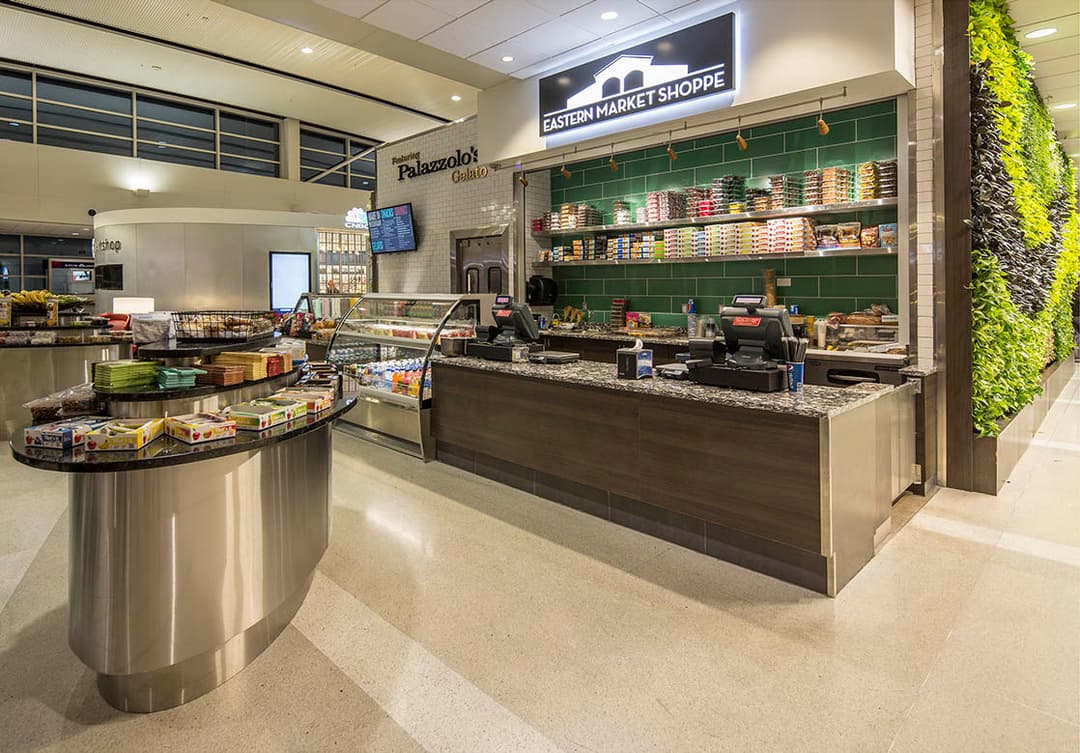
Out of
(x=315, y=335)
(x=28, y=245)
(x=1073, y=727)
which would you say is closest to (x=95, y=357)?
(x=315, y=335)

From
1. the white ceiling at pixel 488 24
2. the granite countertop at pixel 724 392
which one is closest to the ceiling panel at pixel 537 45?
the white ceiling at pixel 488 24

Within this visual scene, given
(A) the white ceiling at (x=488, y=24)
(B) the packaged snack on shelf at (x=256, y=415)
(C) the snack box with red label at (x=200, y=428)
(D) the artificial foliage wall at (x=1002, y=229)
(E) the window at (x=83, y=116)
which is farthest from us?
(E) the window at (x=83, y=116)

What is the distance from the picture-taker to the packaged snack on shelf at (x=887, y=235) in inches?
204

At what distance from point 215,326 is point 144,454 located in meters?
1.08

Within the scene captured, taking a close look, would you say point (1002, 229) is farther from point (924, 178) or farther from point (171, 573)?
point (171, 573)

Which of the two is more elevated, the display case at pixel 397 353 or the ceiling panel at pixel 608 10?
the ceiling panel at pixel 608 10

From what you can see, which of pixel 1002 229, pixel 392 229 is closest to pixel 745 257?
pixel 1002 229

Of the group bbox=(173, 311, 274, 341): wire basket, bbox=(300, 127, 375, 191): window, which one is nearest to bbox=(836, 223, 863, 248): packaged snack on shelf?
bbox=(173, 311, 274, 341): wire basket

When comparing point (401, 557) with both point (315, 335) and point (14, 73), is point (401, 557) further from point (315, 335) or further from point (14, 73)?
point (14, 73)

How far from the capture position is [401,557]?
3670 millimetres

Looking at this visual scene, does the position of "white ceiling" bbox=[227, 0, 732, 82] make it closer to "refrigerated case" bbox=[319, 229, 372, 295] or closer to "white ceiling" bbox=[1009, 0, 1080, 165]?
"white ceiling" bbox=[1009, 0, 1080, 165]

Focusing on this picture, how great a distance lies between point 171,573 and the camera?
7.48ft

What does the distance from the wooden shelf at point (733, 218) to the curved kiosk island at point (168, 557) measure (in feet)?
15.7

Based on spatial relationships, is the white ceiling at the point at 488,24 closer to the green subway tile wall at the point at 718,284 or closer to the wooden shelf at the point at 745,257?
the wooden shelf at the point at 745,257
